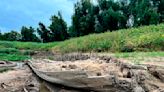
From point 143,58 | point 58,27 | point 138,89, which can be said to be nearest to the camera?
point 138,89

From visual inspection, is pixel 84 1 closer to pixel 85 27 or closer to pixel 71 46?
pixel 85 27

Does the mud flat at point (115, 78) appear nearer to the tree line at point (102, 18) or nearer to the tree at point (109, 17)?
the tree line at point (102, 18)

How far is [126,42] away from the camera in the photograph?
1966 cm

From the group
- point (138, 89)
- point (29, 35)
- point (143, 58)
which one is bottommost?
point (138, 89)

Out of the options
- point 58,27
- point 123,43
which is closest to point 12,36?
point 58,27

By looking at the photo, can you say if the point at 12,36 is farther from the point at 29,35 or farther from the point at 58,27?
the point at 58,27

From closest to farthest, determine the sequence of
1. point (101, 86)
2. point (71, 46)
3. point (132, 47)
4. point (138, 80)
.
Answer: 1. point (101, 86)
2. point (138, 80)
3. point (132, 47)
4. point (71, 46)

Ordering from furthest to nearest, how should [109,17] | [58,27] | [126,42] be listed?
[58,27] → [109,17] → [126,42]

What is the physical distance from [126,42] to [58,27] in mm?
25274

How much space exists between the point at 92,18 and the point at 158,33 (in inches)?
796

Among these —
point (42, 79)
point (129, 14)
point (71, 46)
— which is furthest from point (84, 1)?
point (42, 79)

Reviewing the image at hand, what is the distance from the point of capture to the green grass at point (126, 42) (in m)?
18.7

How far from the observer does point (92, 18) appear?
39969mm

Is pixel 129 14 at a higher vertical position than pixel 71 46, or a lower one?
higher
